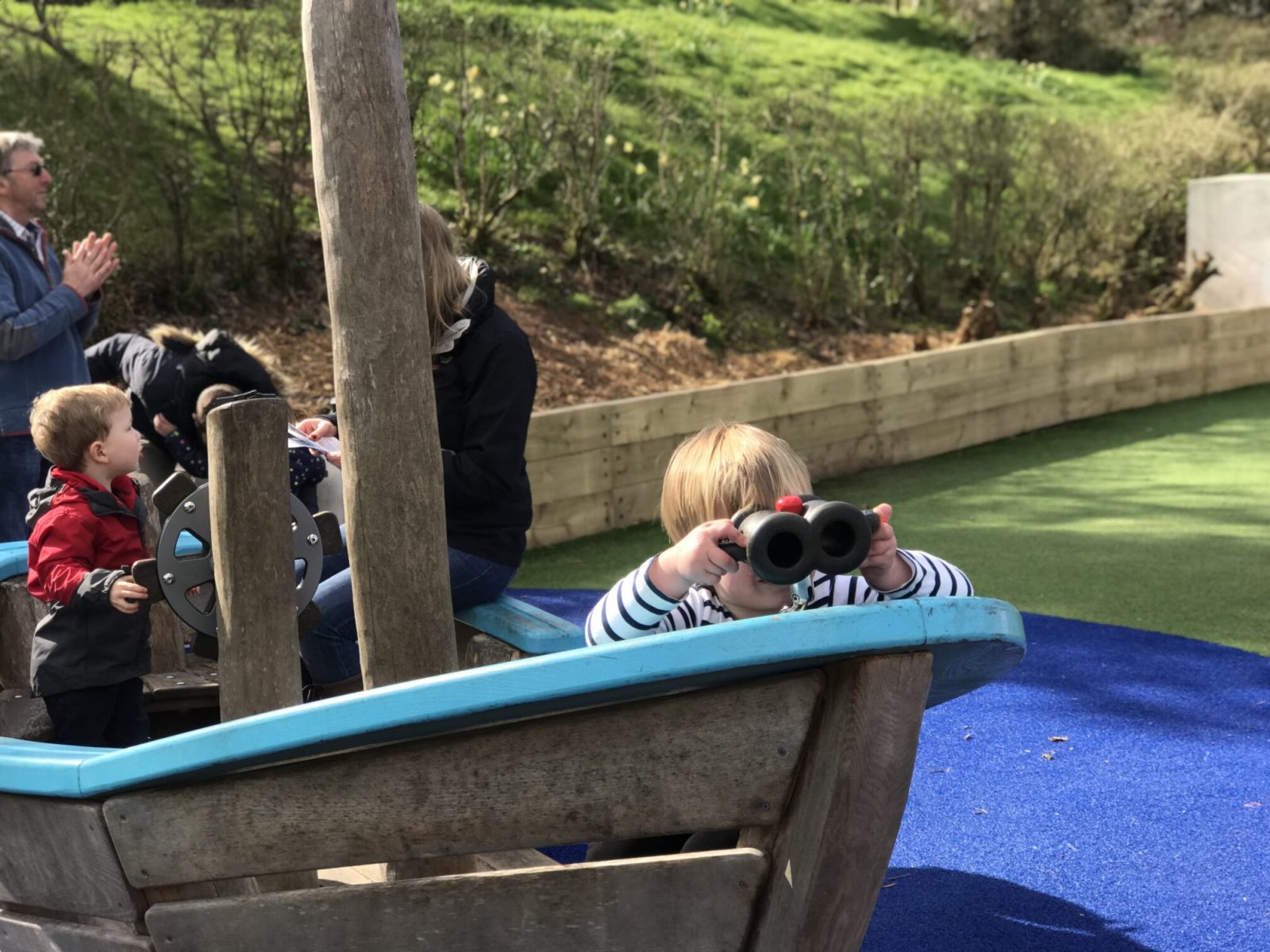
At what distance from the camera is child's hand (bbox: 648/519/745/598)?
2.23 meters

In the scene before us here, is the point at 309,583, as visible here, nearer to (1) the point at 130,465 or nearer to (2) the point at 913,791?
(1) the point at 130,465

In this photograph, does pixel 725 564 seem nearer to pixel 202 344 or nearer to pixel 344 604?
pixel 344 604

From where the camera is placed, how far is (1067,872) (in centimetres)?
366

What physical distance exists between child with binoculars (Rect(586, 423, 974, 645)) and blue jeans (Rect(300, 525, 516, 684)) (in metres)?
0.94

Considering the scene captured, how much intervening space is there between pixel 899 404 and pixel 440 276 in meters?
6.93

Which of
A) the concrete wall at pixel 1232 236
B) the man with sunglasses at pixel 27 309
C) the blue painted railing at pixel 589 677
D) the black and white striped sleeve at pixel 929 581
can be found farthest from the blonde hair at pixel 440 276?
the concrete wall at pixel 1232 236

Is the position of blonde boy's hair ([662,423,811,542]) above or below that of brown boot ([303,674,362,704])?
above

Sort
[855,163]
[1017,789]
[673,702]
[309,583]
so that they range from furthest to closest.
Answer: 1. [855,163]
2. [1017,789]
3. [309,583]
4. [673,702]

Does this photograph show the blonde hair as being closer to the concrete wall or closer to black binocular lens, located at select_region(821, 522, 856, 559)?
black binocular lens, located at select_region(821, 522, 856, 559)

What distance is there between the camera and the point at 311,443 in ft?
12.0

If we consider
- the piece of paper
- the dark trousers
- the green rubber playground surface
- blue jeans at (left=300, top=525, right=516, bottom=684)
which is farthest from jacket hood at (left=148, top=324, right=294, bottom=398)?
the green rubber playground surface

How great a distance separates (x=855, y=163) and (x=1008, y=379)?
3.86 meters

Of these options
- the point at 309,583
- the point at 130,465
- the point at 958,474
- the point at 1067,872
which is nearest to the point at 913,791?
the point at 1067,872

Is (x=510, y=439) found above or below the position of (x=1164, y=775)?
above
